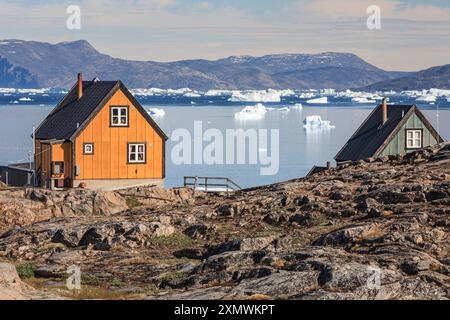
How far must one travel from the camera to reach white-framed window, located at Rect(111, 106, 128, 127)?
60.2 meters

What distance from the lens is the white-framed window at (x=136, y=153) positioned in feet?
200

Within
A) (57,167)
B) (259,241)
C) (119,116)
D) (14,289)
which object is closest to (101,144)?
(119,116)

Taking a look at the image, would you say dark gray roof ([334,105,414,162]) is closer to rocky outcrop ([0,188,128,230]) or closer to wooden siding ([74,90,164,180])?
wooden siding ([74,90,164,180])

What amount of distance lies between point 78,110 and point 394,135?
1945 cm

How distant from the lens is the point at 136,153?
61219 millimetres

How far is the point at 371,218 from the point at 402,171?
7.47 m

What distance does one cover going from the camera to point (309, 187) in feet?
119

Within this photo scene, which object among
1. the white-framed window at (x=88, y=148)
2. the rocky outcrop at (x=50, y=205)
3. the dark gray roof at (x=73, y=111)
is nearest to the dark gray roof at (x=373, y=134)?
the dark gray roof at (x=73, y=111)

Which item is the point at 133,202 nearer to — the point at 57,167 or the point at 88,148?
the point at 88,148

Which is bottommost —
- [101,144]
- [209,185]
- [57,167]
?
[209,185]

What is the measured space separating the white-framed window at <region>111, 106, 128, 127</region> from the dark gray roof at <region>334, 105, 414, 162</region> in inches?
544

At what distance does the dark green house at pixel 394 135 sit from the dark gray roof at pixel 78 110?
12.4m
